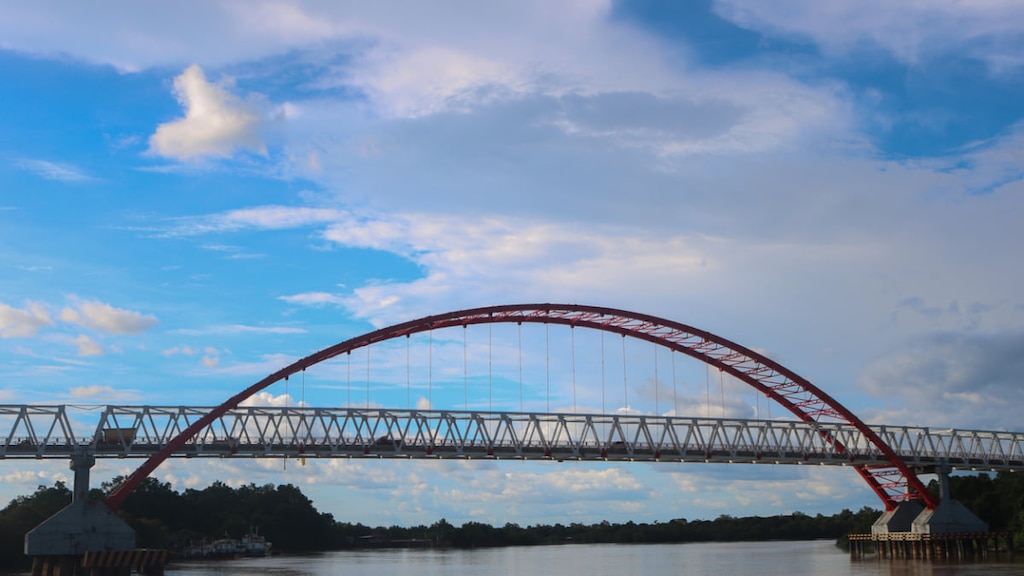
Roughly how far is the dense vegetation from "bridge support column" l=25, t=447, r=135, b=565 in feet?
71.1

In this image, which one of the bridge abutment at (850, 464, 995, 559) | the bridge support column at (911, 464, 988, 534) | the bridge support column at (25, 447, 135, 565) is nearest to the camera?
the bridge support column at (25, 447, 135, 565)

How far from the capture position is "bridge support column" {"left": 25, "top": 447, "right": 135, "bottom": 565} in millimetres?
63031

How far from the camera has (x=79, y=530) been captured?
6419 centimetres

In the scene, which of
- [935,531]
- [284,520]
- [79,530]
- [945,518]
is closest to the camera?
[79,530]

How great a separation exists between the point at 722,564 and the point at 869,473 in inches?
738

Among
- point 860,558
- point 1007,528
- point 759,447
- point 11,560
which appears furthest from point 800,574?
point 11,560

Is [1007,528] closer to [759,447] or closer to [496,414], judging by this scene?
[759,447]

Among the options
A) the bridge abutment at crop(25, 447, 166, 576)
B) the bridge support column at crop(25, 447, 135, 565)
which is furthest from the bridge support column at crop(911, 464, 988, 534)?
the bridge support column at crop(25, 447, 135, 565)

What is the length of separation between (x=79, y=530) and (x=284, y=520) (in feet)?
312

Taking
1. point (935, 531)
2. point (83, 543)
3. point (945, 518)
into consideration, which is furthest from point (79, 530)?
point (945, 518)

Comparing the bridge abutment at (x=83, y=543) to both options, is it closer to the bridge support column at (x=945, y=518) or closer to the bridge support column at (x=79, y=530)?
the bridge support column at (x=79, y=530)

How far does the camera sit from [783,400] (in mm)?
89000

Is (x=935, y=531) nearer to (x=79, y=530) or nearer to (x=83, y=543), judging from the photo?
(x=83, y=543)

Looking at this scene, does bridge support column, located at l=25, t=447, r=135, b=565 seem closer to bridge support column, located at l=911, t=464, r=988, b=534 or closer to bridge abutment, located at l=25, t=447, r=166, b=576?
bridge abutment, located at l=25, t=447, r=166, b=576
